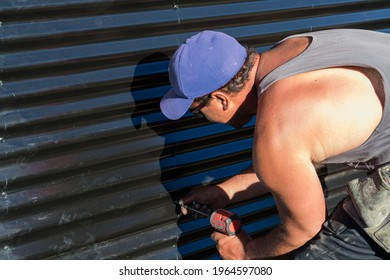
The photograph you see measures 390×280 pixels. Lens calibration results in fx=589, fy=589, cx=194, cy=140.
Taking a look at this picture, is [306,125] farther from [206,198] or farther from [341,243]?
[206,198]

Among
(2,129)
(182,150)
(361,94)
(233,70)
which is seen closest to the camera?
(361,94)

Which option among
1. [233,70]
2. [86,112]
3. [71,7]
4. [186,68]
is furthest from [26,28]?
[233,70]

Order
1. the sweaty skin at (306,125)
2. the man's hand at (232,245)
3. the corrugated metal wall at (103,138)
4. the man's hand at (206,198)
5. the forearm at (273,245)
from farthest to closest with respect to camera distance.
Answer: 1. the man's hand at (206,198)
2. the man's hand at (232,245)
3. the corrugated metal wall at (103,138)
4. the forearm at (273,245)
5. the sweaty skin at (306,125)

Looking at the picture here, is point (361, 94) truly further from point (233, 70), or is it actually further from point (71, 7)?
point (71, 7)

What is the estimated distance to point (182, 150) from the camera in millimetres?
3236

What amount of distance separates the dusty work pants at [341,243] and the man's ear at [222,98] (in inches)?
27.7

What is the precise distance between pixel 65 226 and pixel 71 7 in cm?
112

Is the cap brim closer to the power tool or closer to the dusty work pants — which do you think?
the power tool

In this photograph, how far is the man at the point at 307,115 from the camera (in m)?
2.33

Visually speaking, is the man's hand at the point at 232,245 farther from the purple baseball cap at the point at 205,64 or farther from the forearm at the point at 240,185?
the purple baseball cap at the point at 205,64

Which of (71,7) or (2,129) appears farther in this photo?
(71,7)

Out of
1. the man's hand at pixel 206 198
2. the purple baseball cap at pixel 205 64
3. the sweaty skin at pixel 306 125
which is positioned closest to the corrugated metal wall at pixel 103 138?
the man's hand at pixel 206 198

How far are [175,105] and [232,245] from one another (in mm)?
779

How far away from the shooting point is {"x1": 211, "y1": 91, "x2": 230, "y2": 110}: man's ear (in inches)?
104
